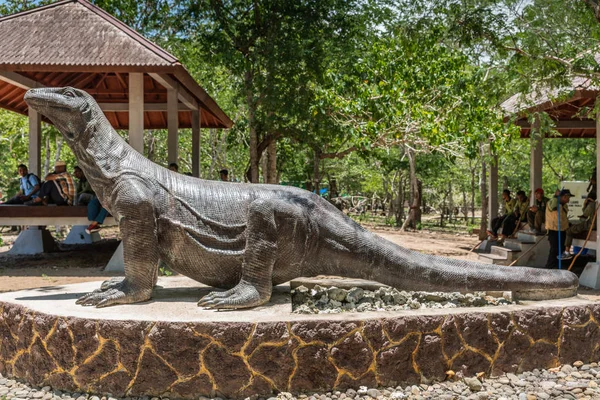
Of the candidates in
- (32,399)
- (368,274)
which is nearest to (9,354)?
(32,399)

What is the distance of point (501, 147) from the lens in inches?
456

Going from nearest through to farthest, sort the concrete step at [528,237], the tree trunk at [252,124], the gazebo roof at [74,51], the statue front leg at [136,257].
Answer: the statue front leg at [136,257] < the gazebo roof at [74,51] < the concrete step at [528,237] < the tree trunk at [252,124]

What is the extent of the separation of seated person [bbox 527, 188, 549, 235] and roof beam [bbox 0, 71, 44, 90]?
10890mm

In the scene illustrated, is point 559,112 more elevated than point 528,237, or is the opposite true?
point 559,112

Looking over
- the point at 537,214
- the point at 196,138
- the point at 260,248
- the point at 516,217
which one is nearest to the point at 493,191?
the point at 516,217

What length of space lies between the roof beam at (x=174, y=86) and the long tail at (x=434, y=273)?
21.2ft

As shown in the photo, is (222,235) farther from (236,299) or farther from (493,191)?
(493,191)

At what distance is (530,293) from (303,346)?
2.48 meters

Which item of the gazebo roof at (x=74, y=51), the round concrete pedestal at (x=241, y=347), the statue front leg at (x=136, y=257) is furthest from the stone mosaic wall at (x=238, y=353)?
the gazebo roof at (x=74, y=51)

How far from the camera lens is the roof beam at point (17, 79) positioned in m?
10.8

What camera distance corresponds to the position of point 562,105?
12242 millimetres

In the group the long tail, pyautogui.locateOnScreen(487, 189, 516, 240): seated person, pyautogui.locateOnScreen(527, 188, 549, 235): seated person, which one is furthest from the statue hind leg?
pyautogui.locateOnScreen(487, 189, 516, 240): seated person

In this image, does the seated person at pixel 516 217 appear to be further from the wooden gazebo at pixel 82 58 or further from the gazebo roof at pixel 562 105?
the wooden gazebo at pixel 82 58

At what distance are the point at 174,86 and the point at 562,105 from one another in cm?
824
